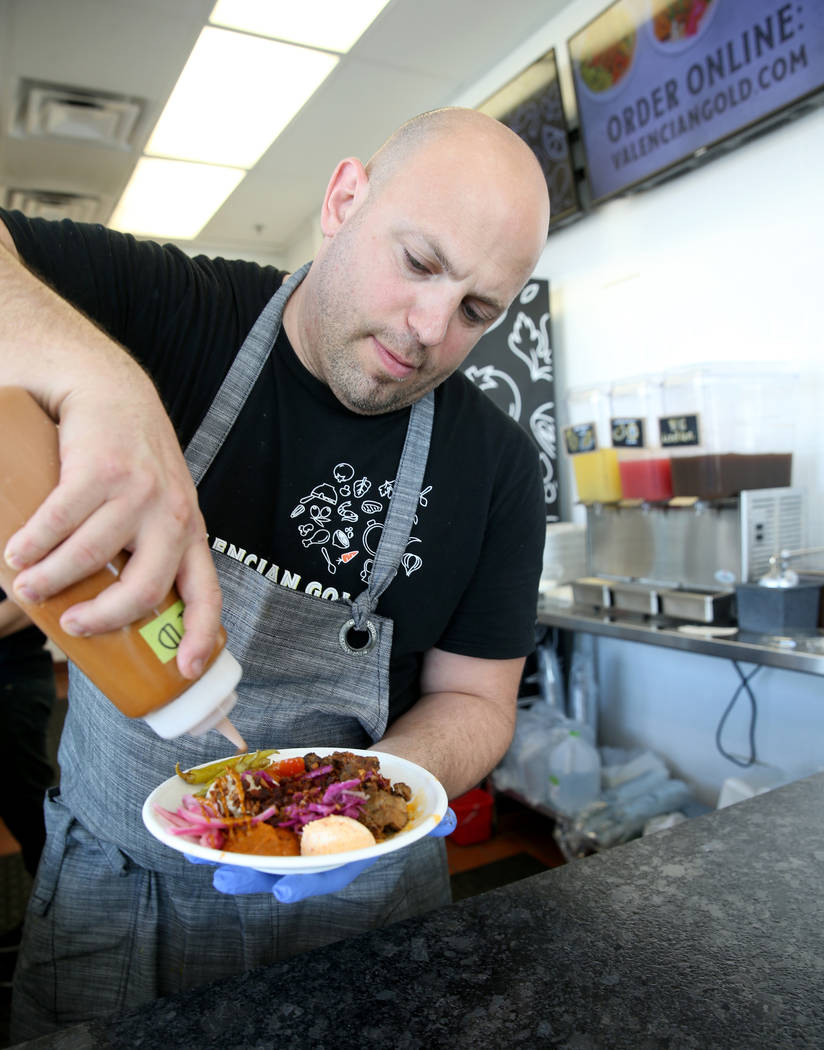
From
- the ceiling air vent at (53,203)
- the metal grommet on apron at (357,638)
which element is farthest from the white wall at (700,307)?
the ceiling air vent at (53,203)

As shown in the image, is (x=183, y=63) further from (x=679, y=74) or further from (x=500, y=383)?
(x=679, y=74)

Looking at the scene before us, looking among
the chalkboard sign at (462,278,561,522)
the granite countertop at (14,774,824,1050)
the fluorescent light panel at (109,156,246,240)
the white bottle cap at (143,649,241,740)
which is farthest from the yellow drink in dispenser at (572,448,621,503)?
the fluorescent light panel at (109,156,246,240)

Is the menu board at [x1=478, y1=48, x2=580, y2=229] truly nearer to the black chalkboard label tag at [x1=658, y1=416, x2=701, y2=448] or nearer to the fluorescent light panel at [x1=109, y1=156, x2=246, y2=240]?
the black chalkboard label tag at [x1=658, y1=416, x2=701, y2=448]

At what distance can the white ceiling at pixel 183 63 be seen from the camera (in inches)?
130

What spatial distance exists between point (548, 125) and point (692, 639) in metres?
2.21

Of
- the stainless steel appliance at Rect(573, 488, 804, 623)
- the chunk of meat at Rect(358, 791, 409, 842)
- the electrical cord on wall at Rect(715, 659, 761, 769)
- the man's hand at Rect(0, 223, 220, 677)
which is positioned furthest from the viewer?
the electrical cord on wall at Rect(715, 659, 761, 769)

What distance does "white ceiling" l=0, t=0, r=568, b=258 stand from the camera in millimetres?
3305

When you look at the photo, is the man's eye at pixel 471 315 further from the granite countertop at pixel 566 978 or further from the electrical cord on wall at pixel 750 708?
the electrical cord on wall at pixel 750 708

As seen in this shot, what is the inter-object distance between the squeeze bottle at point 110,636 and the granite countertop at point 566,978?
26 cm

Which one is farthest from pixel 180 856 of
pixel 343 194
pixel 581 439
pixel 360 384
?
pixel 581 439

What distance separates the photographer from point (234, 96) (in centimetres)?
392

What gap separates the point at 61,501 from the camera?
0.61 meters

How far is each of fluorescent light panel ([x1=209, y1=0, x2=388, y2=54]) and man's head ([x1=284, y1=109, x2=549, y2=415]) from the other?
7.67 ft

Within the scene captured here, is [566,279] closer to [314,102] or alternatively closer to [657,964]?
[314,102]
